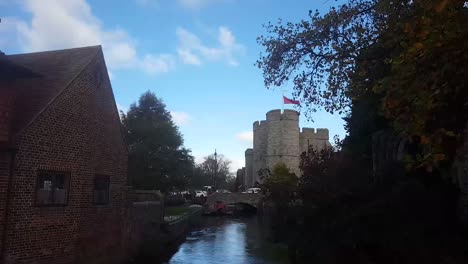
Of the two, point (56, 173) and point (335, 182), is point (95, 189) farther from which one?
point (335, 182)

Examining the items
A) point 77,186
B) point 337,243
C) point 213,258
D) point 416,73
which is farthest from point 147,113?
point 416,73

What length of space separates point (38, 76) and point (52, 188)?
12.3 feet

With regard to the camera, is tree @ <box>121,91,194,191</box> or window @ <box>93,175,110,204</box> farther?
tree @ <box>121,91,194,191</box>

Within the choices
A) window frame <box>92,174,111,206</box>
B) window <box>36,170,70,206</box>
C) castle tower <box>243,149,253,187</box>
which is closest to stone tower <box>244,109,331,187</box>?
castle tower <box>243,149,253,187</box>

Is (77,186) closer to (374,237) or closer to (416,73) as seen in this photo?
(374,237)

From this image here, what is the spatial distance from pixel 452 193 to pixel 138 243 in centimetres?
1410

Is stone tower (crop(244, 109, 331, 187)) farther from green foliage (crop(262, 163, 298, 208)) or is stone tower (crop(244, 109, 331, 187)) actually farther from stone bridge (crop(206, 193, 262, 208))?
green foliage (crop(262, 163, 298, 208))

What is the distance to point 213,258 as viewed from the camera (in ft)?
75.5

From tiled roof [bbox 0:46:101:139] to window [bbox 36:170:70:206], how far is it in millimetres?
1821

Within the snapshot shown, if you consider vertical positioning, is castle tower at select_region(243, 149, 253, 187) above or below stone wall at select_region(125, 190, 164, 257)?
above

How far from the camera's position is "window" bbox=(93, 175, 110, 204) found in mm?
17406

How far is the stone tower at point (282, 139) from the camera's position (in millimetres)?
71562

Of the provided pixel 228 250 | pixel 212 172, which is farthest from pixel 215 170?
pixel 228 250

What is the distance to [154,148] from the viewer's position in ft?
154
